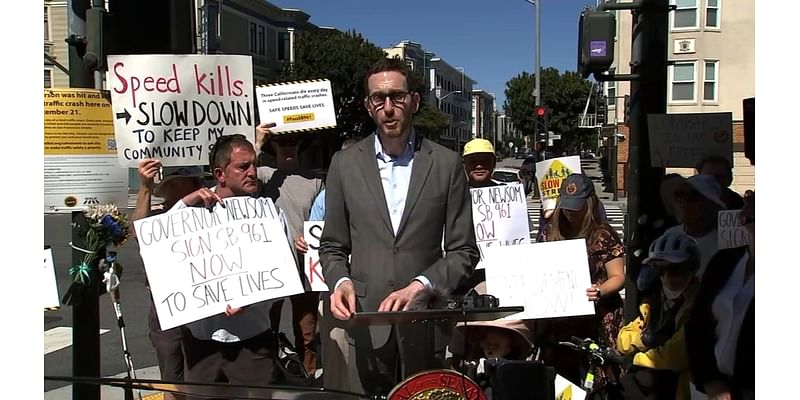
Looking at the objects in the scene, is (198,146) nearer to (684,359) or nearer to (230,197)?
(230,197)

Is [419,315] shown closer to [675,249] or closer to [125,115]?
[675,249]

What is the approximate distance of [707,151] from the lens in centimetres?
436

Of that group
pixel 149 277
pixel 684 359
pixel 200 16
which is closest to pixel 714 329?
pixel 684 359

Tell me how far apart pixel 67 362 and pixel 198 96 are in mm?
3859

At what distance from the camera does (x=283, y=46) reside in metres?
49.3

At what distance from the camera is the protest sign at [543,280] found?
3904mm

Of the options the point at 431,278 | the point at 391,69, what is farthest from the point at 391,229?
the point at 391,69

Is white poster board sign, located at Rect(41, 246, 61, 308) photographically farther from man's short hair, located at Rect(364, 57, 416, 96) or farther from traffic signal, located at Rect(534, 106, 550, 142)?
traffic signal, located at Rect(534, 106, 550, 142)

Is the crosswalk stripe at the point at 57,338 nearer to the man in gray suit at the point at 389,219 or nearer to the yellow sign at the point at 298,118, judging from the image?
the yellow sign at the point at 298,118

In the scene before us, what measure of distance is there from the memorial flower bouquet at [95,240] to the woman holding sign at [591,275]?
2485 mm
